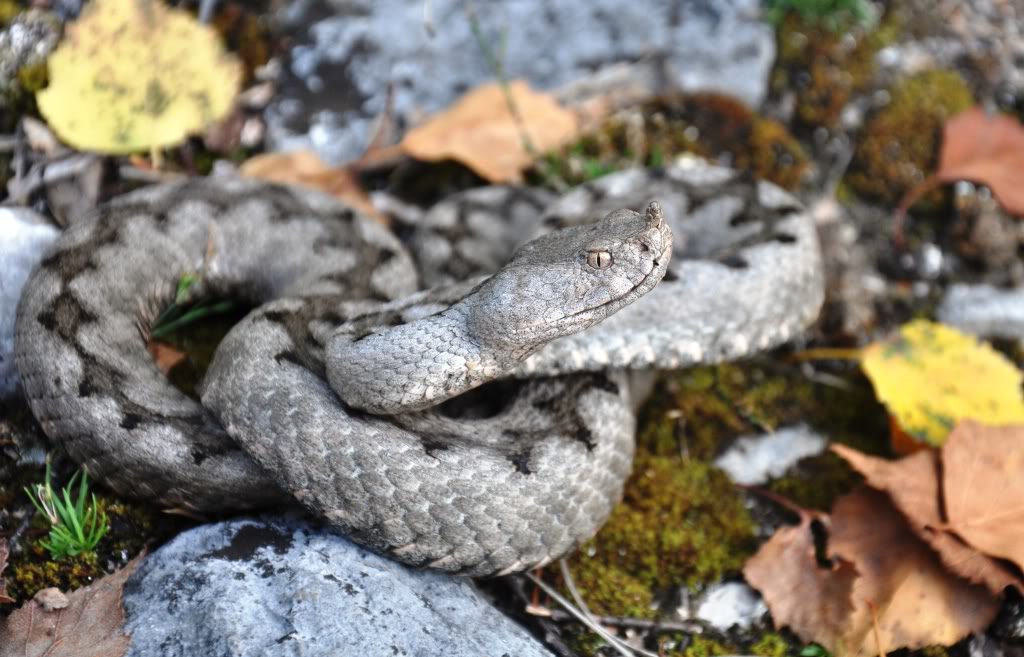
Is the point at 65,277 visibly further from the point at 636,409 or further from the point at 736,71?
the point at 736,71

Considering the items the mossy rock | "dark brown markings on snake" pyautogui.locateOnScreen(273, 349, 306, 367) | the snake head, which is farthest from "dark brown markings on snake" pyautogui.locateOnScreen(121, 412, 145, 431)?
the mossy rock

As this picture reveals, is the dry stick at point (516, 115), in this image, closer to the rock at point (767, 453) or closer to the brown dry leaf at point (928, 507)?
the rock at point (767, 453)

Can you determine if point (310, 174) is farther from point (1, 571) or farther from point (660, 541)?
point (660, 541)

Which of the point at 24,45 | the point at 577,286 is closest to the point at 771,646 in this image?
the point at 577,286

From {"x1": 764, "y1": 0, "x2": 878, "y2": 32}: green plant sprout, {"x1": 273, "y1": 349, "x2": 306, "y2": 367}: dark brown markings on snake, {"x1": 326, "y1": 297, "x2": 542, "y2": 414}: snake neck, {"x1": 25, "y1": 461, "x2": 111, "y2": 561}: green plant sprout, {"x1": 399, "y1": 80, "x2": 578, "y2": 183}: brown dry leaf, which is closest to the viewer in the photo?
{"x1": 326, "y1": 297, "x2": 542, "y2": 414}: snake neck

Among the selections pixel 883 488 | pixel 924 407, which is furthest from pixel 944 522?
pixel 924 407

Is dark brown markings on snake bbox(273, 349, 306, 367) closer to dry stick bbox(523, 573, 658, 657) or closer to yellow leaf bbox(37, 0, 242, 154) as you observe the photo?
dry stick bbox(523, 573, 658, 657)
